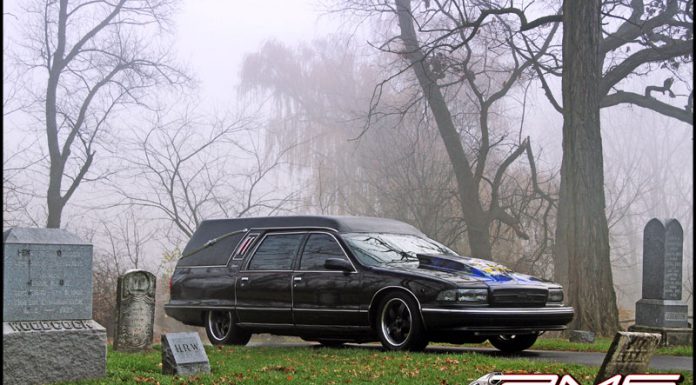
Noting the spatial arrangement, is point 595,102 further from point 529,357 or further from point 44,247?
point 44,247

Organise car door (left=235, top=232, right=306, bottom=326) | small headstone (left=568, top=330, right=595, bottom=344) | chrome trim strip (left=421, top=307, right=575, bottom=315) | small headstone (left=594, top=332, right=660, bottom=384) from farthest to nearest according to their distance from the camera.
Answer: small headstone (left=568, top=330, right=595, bottom=344)
car door (left=235, top=232, right=306, bottom=326)
chrome trim strip (left=421, top=307, right=575, bottom=315)
small headstone (left=594, top=332, right=660, bottom=384)

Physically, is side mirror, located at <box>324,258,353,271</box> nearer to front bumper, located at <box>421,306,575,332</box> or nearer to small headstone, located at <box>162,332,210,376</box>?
front bumper, located at <box>421,306,575,332</box>

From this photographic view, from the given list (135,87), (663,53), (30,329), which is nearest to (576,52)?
(663,53)

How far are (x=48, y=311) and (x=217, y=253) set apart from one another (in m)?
5.38

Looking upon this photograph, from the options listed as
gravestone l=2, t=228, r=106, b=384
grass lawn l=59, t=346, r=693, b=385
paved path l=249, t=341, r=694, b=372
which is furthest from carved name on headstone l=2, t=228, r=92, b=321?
paved path l=249, t=341, r=694, b=372

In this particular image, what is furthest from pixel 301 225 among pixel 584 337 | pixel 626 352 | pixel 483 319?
pixel 626 352

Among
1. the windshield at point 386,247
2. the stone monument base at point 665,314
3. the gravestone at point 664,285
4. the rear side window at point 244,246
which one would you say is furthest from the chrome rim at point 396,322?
the stone monument base at point 665,314

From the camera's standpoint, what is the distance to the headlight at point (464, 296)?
12.2 meters

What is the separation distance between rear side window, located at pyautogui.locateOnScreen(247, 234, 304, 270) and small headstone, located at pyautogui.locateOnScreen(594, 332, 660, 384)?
21.7ft

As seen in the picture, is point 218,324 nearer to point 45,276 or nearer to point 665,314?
point 45,276

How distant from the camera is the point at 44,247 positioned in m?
10.1

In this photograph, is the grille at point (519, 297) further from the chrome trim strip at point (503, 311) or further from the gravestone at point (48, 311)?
the gravestone at point (48, 311)

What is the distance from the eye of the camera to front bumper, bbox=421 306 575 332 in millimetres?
12156

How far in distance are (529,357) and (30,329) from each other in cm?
616
